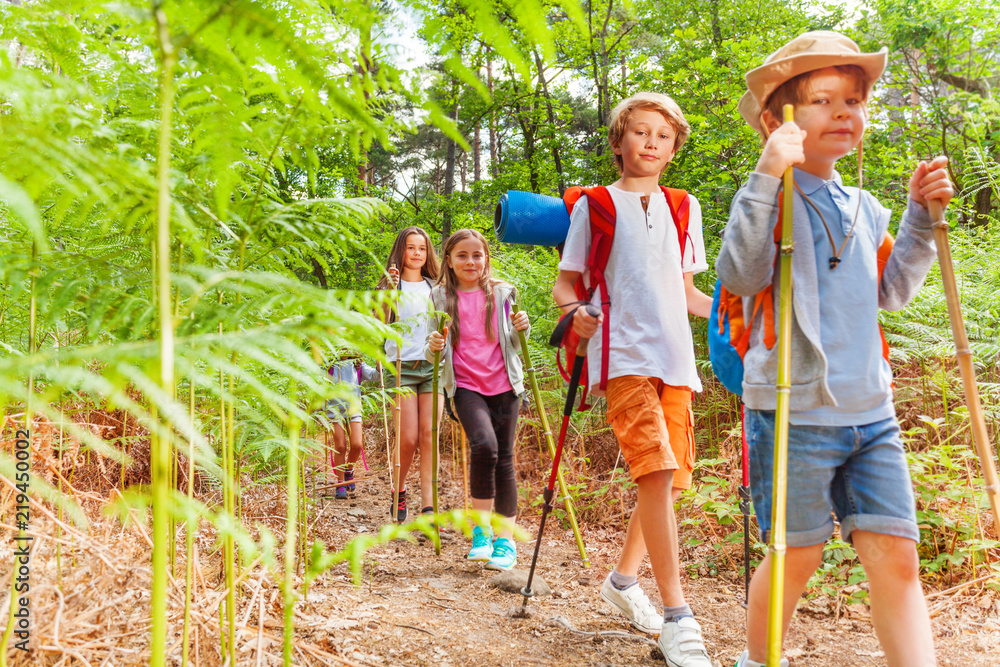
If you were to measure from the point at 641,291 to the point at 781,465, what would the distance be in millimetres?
1522

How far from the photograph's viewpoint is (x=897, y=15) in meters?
10.6

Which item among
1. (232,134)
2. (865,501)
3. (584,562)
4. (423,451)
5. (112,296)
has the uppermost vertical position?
(232,134)

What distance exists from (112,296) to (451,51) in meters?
0.79

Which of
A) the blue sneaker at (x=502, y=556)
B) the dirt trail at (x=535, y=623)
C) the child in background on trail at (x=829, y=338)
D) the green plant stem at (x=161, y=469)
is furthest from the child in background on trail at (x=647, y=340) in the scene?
the green plant stem at (x=161, y=469)

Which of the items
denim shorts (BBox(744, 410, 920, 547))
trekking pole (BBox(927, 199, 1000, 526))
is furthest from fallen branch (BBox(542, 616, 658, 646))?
trekking pole (BBox(927, 199, 1000, 526))

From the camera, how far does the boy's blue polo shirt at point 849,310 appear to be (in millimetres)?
1935

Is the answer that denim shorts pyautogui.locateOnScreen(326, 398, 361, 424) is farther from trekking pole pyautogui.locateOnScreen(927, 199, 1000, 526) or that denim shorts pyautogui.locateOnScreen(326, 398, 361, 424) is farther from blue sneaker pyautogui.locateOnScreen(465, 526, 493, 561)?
trekking pole pyautogui.locateOnScreen(927, 199, 1000, 526)

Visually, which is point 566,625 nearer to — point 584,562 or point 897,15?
point 584,562

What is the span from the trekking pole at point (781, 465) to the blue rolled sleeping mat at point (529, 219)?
1535 millimetres

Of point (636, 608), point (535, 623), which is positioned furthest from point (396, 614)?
point (636, 608)

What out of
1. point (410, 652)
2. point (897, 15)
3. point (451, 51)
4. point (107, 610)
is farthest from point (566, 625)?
point (897, 15)

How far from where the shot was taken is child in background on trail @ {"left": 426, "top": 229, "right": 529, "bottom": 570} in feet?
13.4

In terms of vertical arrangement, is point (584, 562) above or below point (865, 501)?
below

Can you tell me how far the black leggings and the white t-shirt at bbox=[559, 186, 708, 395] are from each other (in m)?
1.32
